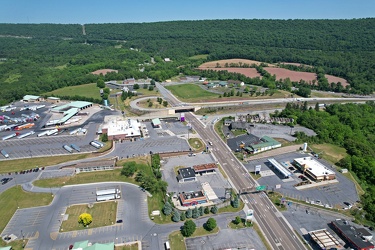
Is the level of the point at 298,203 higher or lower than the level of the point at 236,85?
lower

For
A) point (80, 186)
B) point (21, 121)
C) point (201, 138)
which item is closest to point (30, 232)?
point (80, 186)

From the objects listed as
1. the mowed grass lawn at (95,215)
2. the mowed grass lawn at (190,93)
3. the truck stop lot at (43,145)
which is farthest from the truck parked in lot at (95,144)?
the mowed grass lawn at (190,93)

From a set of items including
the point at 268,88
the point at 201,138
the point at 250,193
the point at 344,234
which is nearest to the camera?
the point at 344,234

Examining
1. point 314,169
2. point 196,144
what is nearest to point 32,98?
point 196,144

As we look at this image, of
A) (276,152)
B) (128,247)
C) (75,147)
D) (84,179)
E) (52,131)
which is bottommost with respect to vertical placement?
(128,247)

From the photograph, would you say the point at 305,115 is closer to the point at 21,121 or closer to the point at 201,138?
the point at 201,138

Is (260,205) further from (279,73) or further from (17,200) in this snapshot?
(279,73)
